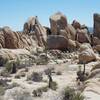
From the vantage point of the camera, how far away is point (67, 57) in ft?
163

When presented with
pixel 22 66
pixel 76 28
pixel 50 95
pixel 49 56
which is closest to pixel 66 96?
pixel 50 95

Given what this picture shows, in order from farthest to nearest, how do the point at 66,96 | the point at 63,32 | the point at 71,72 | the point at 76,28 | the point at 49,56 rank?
1. the point at 76,28
2. the point at 63,32
3. the point at 49,56
4. the point at 71,72
5. the point at 66,96

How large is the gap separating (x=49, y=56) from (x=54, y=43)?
551 centimetres

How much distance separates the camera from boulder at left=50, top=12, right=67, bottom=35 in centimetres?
5962

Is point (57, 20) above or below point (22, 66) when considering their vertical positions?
above

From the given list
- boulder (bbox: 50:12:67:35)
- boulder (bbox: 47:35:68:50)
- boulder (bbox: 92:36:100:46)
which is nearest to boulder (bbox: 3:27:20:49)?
boulder (bbox: 47:35:68:50)

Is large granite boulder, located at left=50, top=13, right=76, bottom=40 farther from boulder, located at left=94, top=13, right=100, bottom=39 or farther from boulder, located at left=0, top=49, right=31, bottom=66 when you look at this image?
boulder, located at left=0, top=49, right=31, bottom=66

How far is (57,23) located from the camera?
5975 cm

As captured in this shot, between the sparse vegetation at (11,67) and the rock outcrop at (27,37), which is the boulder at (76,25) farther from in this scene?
the sparse vegetation at (11,67)

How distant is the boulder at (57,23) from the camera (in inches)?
2347

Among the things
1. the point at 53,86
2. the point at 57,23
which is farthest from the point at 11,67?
the point at 57,23

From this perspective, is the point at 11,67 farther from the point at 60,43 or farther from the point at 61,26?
the point at 61,26

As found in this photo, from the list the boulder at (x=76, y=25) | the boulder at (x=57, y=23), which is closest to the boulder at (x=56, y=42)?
the boulder at (x=57, y=23)

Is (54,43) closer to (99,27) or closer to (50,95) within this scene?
(99,27)
